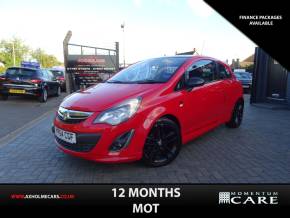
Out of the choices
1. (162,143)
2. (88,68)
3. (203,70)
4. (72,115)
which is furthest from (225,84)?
(88,68)

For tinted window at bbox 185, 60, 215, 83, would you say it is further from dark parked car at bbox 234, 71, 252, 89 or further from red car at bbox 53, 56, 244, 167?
dark parked car at bbox 234, 71, 252, 89

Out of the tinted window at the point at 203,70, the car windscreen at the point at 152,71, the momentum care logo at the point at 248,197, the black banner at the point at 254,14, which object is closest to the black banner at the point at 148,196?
the momentum care logo at the point at 248,197

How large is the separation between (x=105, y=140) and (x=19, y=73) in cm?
→ 831

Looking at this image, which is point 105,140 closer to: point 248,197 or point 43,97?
point 248,197

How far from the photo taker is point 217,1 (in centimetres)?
473

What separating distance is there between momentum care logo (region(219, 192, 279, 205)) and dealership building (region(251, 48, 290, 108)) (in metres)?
6.96

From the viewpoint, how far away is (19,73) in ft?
31.8

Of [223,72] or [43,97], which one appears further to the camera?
[43,97]

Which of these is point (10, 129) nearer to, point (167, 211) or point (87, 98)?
point (87, 98)

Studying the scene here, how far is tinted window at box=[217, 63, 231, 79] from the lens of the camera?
4840 mm

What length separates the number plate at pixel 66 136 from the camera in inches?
123

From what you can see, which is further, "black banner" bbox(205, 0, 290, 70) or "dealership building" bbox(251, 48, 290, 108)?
"dealership building" bbox(251, 48, 290, 108)

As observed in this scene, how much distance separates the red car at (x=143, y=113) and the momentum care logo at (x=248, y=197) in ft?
3.32

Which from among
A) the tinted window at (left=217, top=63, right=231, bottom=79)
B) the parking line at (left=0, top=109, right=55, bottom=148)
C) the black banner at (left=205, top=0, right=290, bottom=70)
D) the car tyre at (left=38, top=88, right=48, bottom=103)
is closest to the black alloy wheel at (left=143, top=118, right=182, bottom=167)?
the tinted window at (left=217, top=63, right=231, bottom=79)
